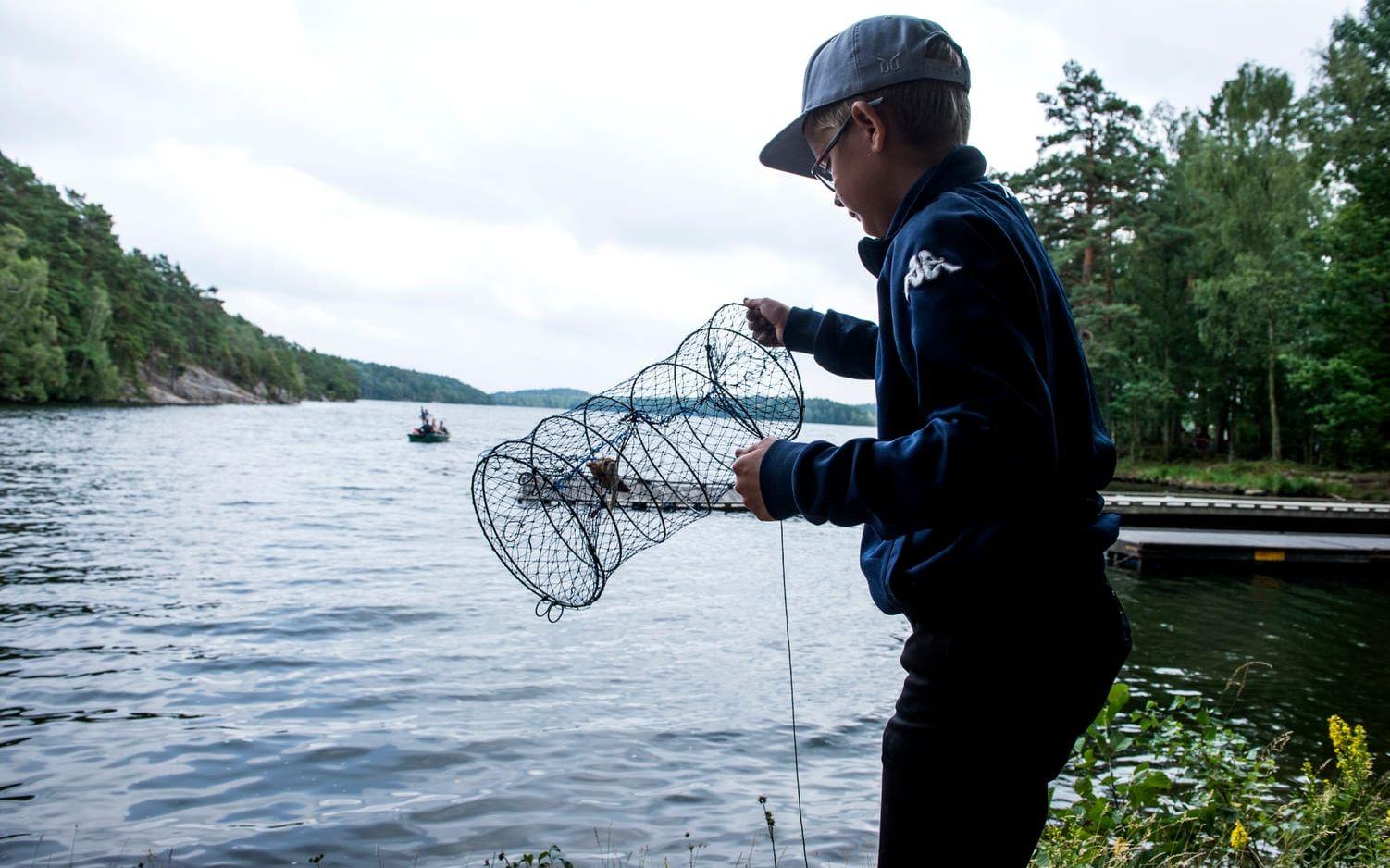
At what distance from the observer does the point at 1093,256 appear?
37.6 meters

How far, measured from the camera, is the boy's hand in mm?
1717

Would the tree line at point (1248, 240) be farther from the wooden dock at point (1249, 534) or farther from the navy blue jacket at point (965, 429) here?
the navy blue jacket at point (965, 429)

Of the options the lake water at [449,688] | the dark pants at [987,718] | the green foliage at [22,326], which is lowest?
the lake water at [449,688]

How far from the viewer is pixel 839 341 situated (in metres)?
2.37

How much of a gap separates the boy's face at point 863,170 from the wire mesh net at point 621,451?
0.99 metres

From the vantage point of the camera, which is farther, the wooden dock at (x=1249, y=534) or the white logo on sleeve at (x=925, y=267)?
the wooden dock at (x=1249, y=534)

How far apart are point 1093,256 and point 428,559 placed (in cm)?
3064

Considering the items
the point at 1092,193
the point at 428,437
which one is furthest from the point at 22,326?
the point at 1092,193

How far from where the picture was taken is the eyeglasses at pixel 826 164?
1.80 metres

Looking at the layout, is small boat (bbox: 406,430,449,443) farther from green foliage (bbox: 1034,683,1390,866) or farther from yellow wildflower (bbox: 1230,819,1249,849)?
yellow wildflower (bbox: 1230,819,1249,849)

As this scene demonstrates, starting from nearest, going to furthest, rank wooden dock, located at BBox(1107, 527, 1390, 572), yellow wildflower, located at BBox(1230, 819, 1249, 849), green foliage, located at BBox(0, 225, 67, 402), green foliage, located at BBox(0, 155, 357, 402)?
1. yellow wildflower, located at BBox(1230, 819, 1249, 849)
2. wooden dock, located at BBox(1107, 527, 1390, 572)
3. green foliage, located at BBox(0, 225, 67, 402)
4. green foliage, located at BBox(0, 155, 357, 402)

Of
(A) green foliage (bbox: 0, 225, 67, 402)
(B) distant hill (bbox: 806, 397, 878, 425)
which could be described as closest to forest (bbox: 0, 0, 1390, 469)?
(B) distant hill (bbox: 806, 397, 878, 425)

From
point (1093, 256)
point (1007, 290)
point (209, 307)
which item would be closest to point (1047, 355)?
point (1007, 290)

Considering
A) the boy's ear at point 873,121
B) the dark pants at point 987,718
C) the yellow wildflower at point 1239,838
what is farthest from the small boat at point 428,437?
the dark pants at point 987,718
